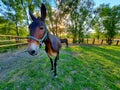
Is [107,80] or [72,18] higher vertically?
[72,18]

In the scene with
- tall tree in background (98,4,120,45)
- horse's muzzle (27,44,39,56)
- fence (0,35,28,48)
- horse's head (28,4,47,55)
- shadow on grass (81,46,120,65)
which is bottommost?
shadow on grass (81,46,120,65)

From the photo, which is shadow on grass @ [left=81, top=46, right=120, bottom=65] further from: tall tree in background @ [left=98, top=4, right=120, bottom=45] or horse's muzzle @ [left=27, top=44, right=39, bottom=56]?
tall tree in background @ [left=98, top=4, right=120, bottom=45]

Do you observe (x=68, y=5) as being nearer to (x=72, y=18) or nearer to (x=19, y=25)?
(x=72, y=18)

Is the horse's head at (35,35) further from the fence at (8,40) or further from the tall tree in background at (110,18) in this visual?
the tall tree in background at (110,18)

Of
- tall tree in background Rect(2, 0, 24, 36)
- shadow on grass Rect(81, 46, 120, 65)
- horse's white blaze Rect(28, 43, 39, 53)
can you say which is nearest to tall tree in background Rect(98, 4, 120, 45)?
shadow on grass Rect(81, 46, 120, 65)

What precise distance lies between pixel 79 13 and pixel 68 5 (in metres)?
2.32

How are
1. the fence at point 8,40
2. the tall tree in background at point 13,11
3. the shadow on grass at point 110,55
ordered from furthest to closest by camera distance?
the tall tree in background at point 13,11 → the fence at point 8,40 → the shadow on grass at point 110,55

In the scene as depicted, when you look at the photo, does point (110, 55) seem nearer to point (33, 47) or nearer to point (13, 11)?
point (33, 47)

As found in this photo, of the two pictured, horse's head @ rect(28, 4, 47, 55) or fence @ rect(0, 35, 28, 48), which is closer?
horse's head @ rect(28, 4, 47, 55)

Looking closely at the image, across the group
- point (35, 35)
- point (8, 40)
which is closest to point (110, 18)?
point (8, 40)

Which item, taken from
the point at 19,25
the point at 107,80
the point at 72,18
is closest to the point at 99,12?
the point at 72,18

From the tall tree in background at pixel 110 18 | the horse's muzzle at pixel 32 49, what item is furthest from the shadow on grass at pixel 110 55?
the tall tree in background at pixel 110 18

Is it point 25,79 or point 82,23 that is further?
point 82,23

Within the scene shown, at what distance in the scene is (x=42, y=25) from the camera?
6.06ft
